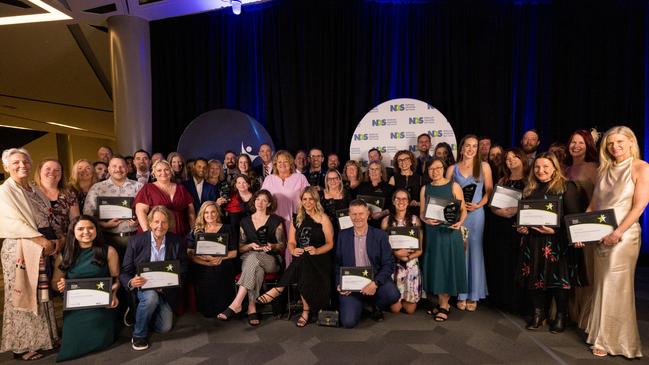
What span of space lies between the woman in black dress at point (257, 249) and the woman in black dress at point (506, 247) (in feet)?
6.54

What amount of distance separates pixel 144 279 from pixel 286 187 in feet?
5.23

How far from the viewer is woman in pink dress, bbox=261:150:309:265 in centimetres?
375

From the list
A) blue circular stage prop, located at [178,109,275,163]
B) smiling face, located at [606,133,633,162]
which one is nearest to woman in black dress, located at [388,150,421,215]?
smiling face, located at [606,133,633,162]

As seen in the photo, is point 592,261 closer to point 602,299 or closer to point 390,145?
point 602,299

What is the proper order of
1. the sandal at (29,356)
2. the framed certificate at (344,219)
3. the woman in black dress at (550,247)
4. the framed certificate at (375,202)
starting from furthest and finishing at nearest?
the framed certificate at (375,202) → the framed certificate at (344,219) → the woman in black dress at (550,247) → the sandal at (29,356)

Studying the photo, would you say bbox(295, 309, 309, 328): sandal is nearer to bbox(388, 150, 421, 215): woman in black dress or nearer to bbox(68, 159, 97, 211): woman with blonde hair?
bbox(388, 150, 421, 215): woman in black dress

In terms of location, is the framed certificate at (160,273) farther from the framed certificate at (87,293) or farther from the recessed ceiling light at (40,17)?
the recessed ceiling light at (40,17)

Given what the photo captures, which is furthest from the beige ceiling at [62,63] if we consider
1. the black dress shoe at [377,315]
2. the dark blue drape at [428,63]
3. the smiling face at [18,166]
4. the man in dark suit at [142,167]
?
the black dress shoe at [377,315]

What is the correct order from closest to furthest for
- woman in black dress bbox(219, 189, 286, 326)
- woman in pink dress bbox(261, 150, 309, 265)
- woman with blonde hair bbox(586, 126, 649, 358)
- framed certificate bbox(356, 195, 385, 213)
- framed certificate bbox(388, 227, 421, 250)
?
woman with blonde hair bbox(586, 126, 649, 358), framed certificate bbox(388, 227, 421, 250), woman in black dress bbox(219, 189, 286, 326), framed certificate bbox(356, 195, 385, 213), woman in pink dress bbox(261, 150, 309, 265)

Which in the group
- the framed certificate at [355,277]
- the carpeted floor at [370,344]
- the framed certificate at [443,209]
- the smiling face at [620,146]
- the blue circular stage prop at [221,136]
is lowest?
the carpeted floor at [370,344]

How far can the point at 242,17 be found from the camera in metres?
5.88

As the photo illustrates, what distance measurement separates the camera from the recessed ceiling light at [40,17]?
505 cm

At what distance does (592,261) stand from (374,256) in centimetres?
167

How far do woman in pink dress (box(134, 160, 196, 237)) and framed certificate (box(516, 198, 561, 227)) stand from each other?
283cm
